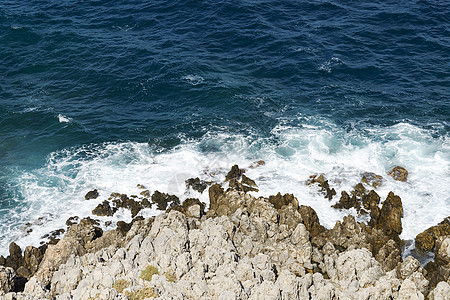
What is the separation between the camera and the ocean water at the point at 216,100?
2506 inches

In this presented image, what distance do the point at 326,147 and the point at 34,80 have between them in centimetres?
5486

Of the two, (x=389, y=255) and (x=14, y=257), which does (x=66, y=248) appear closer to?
(x=14, y=257)

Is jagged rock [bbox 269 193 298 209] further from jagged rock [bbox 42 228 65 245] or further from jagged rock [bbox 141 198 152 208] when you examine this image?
jagged rock [bbox 42 228 65 245]

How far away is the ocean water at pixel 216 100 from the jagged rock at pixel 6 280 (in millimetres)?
10243

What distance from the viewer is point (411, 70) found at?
86312mm

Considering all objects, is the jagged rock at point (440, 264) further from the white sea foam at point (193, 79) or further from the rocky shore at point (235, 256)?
the white sea foam at point (193, 79)

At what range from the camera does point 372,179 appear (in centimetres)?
6353

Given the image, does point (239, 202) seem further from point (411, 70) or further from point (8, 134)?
point (411, 70)

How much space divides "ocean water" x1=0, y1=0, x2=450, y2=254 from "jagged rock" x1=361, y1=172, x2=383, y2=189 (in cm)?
89

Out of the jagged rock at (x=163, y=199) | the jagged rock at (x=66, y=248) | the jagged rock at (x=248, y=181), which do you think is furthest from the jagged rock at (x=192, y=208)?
the jagged rock at (x=66, y=248)

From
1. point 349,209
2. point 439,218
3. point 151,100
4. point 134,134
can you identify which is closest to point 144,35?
point 151,100

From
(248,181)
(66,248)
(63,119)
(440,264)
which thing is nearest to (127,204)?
(66,248)

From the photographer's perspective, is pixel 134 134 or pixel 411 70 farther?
pixel 411 70

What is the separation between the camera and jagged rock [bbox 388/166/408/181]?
207 feet
